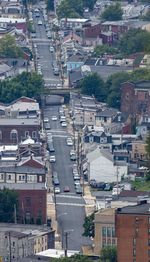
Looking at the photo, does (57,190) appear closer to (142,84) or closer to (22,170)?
(22,170)

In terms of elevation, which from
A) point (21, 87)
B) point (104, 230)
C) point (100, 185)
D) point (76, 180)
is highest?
point (21, 87)

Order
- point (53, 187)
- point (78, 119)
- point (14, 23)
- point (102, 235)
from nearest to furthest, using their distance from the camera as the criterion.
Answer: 1. point (102, 235)
2. point (53, 187)
3. point (78, 119)
4. point (14, 23)

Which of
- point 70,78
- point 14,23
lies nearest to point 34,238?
point 70,78

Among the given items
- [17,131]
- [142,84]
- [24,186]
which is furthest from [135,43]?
[24,186]

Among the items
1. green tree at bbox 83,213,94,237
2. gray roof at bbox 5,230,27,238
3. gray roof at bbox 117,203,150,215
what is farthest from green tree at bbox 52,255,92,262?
green tree at bbox 83,213,94,237

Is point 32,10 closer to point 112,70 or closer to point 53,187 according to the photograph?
point 112,70

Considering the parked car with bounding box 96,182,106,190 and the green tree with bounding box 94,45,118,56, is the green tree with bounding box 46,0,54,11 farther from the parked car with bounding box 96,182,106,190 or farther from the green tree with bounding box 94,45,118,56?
the parked car with bounding box 96,182,106,190
